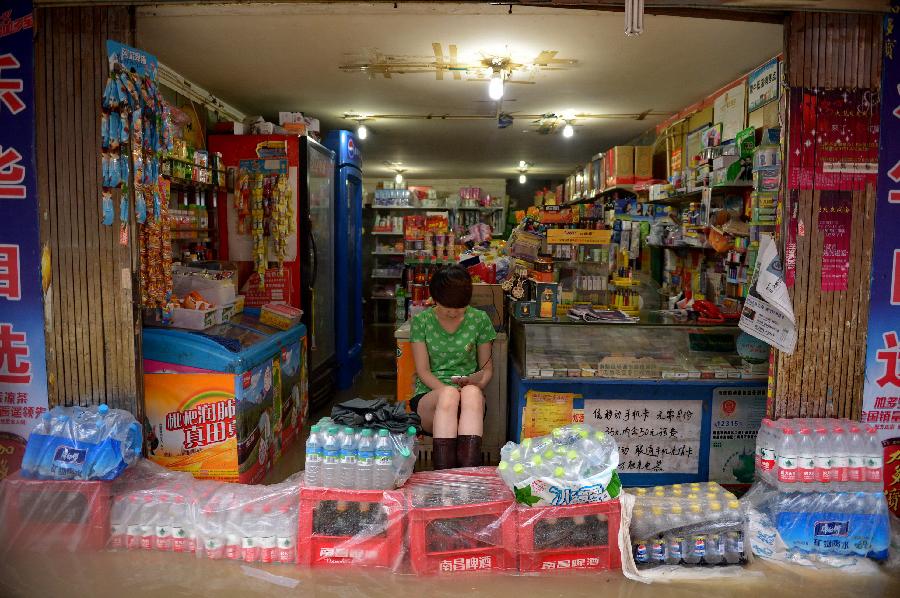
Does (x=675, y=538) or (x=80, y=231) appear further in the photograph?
(x=80, y=231)

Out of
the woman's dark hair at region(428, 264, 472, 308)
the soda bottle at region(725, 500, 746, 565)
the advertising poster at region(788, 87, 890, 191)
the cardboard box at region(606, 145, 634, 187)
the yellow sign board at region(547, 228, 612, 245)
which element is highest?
the cardboard box at region(606, 145, 634, 187)

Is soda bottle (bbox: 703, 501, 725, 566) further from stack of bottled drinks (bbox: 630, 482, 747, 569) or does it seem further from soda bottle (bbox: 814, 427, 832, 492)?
soda bottle (bbox: 814, 427, 832, 492)

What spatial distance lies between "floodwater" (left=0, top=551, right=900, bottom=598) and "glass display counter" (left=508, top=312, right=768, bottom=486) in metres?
0.98

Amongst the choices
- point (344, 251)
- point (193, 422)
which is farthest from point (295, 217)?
point (193, 422)

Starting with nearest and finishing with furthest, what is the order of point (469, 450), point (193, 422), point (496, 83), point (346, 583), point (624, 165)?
1. point (346, 583)
2. point (469, 450)
3. point (193, 422)
4. point (496, 83)
5. point (624, 165)

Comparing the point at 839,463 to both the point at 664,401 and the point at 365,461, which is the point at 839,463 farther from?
the point at 365,461

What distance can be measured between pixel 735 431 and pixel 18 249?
4200mm

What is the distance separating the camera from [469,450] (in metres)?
3.45

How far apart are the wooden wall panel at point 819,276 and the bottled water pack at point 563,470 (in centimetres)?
103

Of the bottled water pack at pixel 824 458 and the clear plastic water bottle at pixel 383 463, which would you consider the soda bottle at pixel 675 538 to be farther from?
the clear plastic water bottle at pixel 383 463

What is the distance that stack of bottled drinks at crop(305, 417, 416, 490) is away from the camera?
297 cm

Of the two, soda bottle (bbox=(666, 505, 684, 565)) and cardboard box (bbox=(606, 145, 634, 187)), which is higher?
cardboard box (bbox=(606, 145, 634, 187))

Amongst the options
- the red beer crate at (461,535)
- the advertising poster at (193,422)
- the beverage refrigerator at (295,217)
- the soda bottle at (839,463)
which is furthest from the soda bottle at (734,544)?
the beverage refrigerator at (295,217)

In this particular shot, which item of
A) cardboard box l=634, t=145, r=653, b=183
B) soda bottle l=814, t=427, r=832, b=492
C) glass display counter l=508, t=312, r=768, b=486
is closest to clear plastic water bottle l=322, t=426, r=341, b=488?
glass display counter l=508, t=312, r=768, b=486
